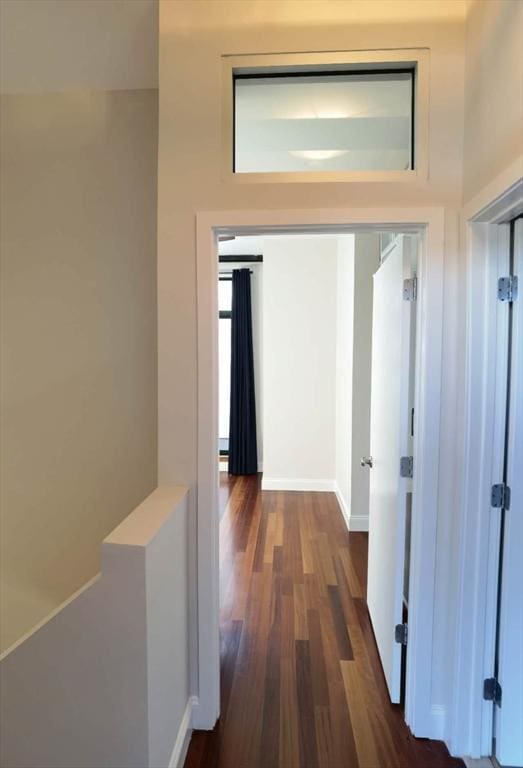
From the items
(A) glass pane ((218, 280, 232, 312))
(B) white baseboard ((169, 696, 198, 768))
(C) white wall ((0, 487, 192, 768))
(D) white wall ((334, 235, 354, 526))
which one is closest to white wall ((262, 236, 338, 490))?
(D) white wall ((334, 235, 354, 526))

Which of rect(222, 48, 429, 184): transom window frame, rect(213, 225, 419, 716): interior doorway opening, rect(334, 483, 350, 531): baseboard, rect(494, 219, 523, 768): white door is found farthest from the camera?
rect(334, 483, 350, 531): baseboard

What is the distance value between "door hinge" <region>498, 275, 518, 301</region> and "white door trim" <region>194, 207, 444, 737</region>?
21cm

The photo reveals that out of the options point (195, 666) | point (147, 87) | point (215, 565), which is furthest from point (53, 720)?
point (147, 87)

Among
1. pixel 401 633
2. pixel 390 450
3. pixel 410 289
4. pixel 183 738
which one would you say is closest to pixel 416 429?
pixel 390 450

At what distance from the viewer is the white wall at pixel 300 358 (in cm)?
470

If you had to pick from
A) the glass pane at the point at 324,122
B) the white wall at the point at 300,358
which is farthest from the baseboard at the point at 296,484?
the glass pane at the point at 324,122

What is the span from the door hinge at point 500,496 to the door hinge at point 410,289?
829 millimetres

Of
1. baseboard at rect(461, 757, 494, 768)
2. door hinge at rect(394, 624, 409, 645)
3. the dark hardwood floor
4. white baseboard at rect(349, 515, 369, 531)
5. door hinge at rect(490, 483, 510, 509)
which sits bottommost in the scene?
the dark hardwood floor

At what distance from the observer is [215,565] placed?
175cm

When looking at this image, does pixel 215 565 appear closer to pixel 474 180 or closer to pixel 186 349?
pixel 186 349

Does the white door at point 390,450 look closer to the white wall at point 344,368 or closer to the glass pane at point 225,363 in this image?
the white wall at point 344,368

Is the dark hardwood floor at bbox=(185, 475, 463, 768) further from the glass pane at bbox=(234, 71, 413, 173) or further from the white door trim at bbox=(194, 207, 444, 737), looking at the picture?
the glass pane at bbox=(234, 71, 413, 173)

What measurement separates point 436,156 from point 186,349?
1281 millimetres

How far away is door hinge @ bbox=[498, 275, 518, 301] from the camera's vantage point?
150 centimetres
